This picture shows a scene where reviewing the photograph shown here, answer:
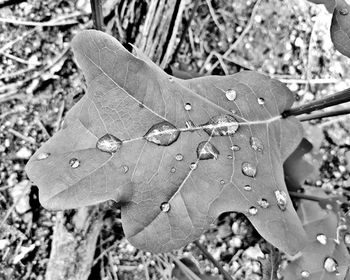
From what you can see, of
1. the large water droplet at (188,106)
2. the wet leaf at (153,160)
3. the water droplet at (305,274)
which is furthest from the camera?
the water droplet at (305,274)

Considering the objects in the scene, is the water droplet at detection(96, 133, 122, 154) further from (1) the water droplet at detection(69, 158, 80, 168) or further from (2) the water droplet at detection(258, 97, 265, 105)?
(2) the water droplet at detection(258, 97, 265, 105)

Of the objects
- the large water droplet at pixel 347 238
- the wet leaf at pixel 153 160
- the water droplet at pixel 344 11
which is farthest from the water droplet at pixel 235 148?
the large water droplet at pixel 347 238

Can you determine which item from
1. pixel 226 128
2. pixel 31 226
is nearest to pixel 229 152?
pixel 226 128

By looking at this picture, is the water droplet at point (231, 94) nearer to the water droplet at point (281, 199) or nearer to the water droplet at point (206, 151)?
the water droplet at point (206, 151)

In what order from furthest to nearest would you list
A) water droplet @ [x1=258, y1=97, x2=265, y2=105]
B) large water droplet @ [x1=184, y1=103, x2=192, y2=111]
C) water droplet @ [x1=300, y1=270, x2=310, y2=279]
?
water droplet @ [x1=300, y1=270, x2=310, y2=279] → water droplet @ [x1=258, y1=97, x2=265, y2=105] → large water droplet @ [x1=184, y1=103, x2=192, y2=111]

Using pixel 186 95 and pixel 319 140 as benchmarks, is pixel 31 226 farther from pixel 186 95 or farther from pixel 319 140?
pixel 319 140

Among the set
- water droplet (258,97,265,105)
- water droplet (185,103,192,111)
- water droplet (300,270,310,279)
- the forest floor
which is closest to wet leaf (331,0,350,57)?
water droplet (258,97,265,105)
